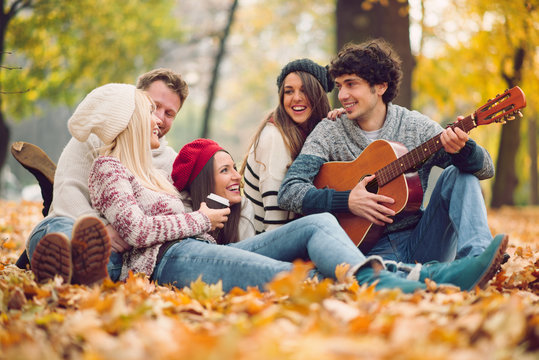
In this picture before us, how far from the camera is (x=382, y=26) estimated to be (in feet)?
22.3

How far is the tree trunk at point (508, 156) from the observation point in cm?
1224

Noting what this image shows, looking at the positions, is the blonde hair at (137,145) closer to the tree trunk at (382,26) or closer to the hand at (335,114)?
the hand at (335,114)

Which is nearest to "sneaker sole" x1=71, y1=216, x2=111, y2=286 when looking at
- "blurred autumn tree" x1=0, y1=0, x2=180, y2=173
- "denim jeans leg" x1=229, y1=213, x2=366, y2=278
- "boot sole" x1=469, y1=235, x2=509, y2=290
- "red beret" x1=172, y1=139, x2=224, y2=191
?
"denim jeans leg" x1=229, y1=213, x2=366, y2=278

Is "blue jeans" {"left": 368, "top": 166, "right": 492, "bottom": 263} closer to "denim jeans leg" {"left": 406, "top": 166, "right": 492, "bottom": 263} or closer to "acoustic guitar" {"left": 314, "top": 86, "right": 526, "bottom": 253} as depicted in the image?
"denim jeans leg" {"left": 406, "top": 166, "right": 492, "bottom": 263}

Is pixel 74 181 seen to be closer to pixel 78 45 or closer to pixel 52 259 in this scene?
pixel 52 259

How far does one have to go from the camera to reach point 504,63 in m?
12.2

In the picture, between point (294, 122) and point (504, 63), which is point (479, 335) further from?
point (504, 63)

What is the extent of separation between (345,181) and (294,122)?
712 mm

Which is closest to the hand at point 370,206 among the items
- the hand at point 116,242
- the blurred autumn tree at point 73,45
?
the hand at point 116,242

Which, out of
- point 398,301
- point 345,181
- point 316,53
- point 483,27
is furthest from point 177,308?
point 316,53

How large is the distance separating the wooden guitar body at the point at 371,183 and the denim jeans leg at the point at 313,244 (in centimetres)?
53

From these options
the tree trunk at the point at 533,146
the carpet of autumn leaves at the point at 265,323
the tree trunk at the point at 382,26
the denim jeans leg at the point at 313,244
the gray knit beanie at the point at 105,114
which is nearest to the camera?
the carpet of autumn leaves at the point at 265,323

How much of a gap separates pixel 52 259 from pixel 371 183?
204cm

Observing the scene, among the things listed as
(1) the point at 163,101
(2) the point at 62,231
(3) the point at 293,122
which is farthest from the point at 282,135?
(2) the point at 62,231
